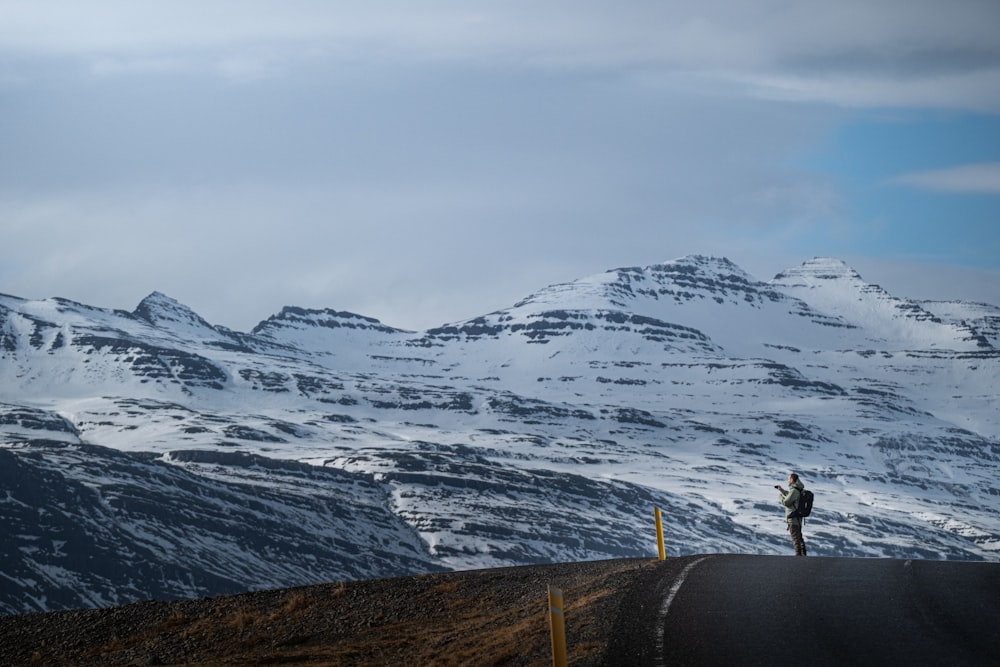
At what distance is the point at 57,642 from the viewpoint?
32156 mm

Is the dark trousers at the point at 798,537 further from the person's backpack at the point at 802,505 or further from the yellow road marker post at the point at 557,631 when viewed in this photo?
the yellow road marker post at the point at 557,631

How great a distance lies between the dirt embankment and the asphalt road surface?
970 millimetres

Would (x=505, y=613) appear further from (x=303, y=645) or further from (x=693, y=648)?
(x=693, y=648)

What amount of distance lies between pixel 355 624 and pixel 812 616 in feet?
35.3

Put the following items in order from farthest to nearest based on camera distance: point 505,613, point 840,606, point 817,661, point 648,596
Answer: point 505,613 → point 648,596 → point 840,606 → point 817,661

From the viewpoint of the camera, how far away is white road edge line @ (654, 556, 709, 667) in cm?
1956

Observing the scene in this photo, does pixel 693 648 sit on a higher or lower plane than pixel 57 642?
higher

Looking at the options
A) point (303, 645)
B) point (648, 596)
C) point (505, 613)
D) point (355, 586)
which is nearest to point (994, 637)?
point (648, 596)

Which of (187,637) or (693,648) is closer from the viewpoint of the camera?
(693,648)

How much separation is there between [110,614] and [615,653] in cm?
1765

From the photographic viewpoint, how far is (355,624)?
95.9 feet

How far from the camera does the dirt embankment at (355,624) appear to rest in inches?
939

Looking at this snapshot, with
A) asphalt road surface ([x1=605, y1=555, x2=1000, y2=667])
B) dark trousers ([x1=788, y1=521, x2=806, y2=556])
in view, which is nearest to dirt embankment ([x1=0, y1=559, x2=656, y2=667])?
asphalt road surface ([x1=605, y1=555, x2=1000, y2=667])

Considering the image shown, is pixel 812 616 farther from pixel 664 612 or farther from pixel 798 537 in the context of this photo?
pixel 798 537
